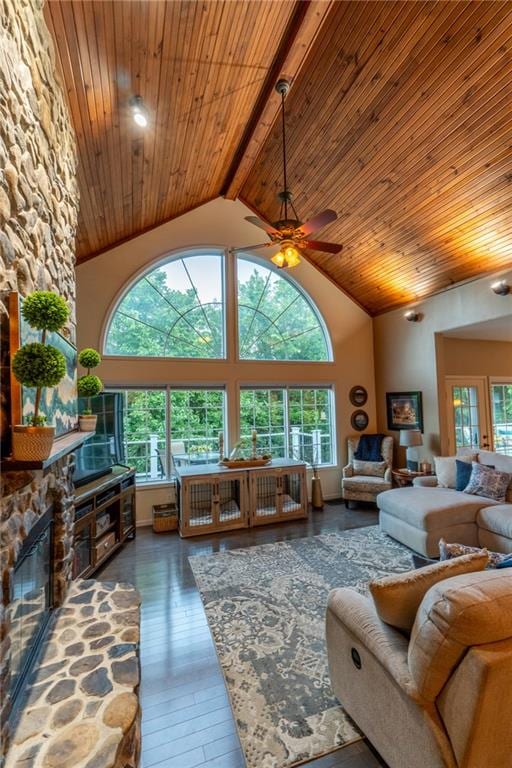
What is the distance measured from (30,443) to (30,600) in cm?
106

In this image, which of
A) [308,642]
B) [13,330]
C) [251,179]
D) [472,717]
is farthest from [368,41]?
[308,642]

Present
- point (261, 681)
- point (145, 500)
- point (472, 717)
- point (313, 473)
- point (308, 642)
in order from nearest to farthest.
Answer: point (472, 717), point (261, 681), point (308, 642), point (145, 500), point (313, 473)

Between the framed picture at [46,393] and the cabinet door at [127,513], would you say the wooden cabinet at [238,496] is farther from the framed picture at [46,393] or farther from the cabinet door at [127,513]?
the framed picture at [46,393]

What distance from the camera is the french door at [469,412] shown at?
589 centimetres

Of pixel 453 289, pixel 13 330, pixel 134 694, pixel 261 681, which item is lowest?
pixel 261 681

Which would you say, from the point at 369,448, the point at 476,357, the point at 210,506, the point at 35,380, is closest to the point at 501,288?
the point at 476,357

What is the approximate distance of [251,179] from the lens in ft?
17.3

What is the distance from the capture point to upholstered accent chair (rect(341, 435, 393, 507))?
5.55m

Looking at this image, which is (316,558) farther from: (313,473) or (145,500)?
(145,500)

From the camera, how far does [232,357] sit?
565 centimetres

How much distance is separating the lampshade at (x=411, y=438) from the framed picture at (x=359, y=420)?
1042mm

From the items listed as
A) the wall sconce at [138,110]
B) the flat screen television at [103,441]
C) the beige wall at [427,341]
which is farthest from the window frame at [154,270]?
the beige wall at [427,341]

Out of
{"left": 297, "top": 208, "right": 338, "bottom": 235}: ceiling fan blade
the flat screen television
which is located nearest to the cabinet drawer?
the flat screen television

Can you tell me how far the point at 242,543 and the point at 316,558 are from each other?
976 millimetres
